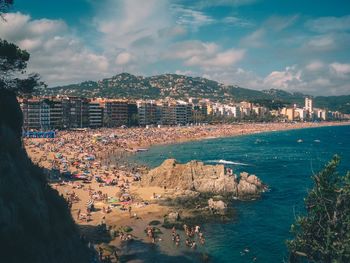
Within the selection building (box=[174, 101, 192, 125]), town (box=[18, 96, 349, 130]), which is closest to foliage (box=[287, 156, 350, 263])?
town (box=[18, 96, 349, 130])

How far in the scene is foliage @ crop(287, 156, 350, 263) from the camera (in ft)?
65.9

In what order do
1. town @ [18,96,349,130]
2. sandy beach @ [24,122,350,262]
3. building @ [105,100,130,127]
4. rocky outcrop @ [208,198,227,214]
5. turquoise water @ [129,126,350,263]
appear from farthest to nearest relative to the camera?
building @ [105,100,130,127]
town @ [18,96,349,130]
rocky outcrop @ [208,198,227,214]
sandy beach @ [24,122,350,262]
turquoise water @ [129,126,350,263]

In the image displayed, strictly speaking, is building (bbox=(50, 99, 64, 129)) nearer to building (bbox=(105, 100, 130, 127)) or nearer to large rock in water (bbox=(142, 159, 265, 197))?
building (bbox=(105, 100, 130, 127))

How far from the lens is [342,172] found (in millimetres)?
66062

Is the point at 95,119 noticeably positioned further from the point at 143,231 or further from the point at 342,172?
the point at 143,231

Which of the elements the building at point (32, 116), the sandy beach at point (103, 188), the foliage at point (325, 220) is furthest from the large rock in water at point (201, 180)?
the building at point (32, 116)

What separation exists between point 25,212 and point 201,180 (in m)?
32.0

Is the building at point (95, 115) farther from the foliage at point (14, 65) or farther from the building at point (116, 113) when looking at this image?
the foliage at point (14, 65)

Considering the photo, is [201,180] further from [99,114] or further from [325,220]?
[99,114]

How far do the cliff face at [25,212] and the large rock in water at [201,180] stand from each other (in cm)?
2488

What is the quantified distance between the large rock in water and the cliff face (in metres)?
24.9

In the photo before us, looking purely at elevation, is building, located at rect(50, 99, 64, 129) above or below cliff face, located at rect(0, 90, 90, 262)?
above

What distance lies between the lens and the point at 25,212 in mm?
19812

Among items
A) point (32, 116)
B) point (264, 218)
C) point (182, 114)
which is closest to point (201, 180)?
point (264, 218)
